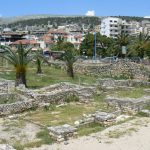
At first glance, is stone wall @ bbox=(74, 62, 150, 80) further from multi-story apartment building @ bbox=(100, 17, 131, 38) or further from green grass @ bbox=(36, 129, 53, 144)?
multi-story apartment building @ bbox=(100, 17, 131, 38)

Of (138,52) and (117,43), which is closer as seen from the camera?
(138,52)

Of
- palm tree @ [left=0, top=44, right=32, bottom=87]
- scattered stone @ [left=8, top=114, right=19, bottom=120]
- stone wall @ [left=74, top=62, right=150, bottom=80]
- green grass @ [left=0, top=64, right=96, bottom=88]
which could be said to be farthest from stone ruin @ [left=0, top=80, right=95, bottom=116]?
stone wall @ [left=74, top=62, right=150, bottom=80]

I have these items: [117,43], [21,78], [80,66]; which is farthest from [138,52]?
[21,78]

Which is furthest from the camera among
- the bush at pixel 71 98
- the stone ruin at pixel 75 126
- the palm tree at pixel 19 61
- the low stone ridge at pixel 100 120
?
the palm tree at pixel 19 61

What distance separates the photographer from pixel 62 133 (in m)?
12.7

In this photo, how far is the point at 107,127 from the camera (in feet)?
47.1

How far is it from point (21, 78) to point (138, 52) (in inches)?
1553

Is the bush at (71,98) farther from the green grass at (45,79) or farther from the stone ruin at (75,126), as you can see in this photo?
the green grass at (45,79)

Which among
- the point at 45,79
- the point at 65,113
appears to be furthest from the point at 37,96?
the point at 45,79

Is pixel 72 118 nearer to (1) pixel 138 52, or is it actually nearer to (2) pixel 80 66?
(2) pixel 80 66

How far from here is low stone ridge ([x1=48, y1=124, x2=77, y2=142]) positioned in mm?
12695

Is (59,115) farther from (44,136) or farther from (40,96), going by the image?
(44,136)

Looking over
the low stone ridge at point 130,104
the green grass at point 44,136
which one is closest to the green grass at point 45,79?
the low stone ridge at point 130,104

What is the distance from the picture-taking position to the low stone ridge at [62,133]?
12695 mm
